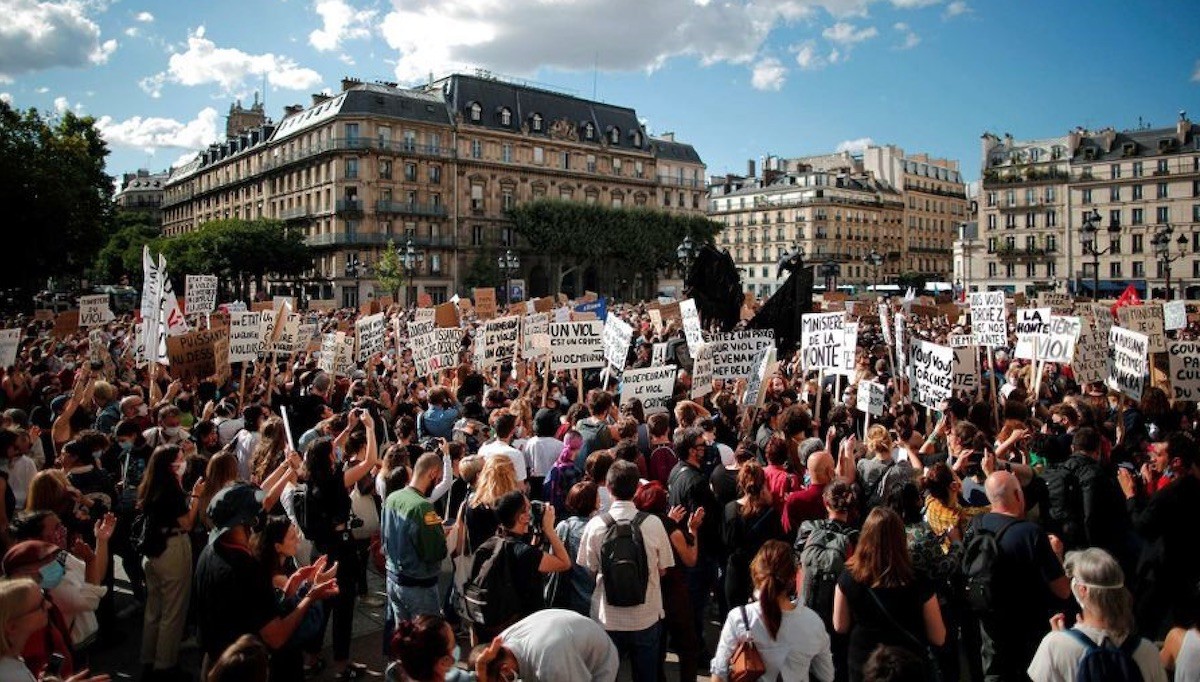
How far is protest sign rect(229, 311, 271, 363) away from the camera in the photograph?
1067 cm

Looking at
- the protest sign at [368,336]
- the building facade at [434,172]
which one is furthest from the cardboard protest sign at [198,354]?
the building facade at [434,172]

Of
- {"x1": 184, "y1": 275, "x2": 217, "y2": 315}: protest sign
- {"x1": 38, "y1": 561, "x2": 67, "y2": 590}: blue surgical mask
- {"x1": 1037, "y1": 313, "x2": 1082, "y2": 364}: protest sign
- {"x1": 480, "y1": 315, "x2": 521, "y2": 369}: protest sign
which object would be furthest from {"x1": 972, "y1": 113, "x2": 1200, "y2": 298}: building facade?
{"x1": 38, "y1": 561, "x2": 67, "y2": 590}: blue surgical mask

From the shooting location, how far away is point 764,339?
9.66m

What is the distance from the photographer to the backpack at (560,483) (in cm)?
658

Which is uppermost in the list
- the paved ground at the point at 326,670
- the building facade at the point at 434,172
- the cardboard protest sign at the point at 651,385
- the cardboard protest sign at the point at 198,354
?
the building facade at the point at 434,172

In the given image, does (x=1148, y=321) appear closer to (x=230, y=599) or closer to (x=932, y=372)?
(x=932, y=372)

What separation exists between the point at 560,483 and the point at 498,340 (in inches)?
200

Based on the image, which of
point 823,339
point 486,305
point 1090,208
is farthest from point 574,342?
point 1090,208

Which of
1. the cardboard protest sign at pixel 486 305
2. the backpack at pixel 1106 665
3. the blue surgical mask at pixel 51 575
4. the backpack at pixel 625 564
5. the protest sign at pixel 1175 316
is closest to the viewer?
the backpack at pixel 1106 665

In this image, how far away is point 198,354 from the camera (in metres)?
10.8

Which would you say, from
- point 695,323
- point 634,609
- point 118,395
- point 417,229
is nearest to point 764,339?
point 695,323

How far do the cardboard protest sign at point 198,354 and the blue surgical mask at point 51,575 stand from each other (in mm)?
7083

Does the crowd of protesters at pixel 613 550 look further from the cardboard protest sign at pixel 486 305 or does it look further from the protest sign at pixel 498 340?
the cardboard protest sign at pixel 486 305

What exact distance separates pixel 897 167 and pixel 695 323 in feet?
315
